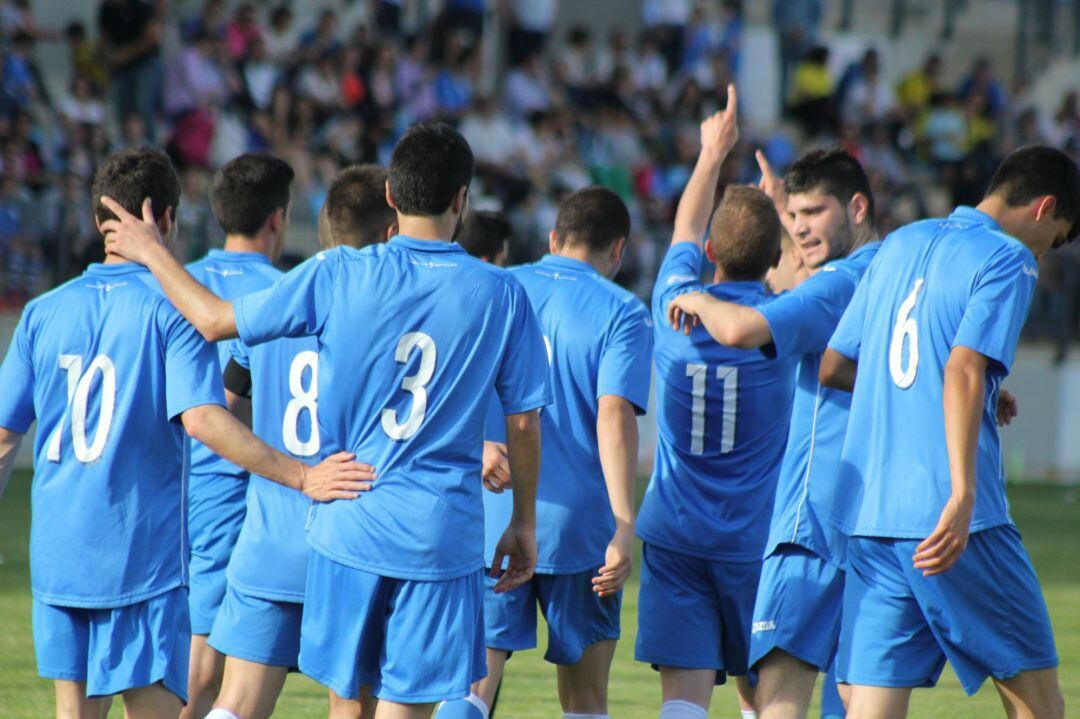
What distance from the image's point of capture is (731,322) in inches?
201

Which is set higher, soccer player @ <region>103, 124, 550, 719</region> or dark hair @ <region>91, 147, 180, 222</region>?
dark hair @ <region>91, 147, 180, 222</region>

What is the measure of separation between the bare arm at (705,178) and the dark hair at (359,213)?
103 cm

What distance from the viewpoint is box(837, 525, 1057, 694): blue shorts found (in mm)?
4551

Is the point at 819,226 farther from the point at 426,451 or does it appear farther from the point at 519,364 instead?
the point at 426,451

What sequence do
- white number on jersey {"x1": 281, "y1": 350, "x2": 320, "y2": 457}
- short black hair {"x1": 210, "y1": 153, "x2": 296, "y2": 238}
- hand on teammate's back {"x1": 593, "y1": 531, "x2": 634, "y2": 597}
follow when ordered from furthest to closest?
short black hair {"x1": 210, "y1": 153, "x2": 296, "y2": 238} → hand on teammate's back {"x1": 593, "y1": 531, "x2": 634, "y2": 597} → white number on jersey {"x1": 281, "y1": 350, "x2": 320, "y2": 457}

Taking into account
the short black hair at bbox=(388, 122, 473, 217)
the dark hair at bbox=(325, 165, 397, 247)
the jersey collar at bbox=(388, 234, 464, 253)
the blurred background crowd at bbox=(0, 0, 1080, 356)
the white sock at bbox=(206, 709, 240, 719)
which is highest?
the blurred background crowd at bbox=(0, 0, 1080, 356)

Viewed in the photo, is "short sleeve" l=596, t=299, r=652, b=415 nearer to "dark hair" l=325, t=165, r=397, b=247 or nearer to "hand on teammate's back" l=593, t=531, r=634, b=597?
"hand on teammate's back" l=593, t=531, r=634, b=597

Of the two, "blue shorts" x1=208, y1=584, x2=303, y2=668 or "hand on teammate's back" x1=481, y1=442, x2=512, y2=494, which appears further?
"hand on teammate's back" x1=481, y1=442, x2=512, y2=494

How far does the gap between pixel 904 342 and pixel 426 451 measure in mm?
1461

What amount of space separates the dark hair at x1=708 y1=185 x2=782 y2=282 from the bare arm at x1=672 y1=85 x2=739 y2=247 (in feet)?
0.31

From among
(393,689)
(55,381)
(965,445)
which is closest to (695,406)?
(965,445)

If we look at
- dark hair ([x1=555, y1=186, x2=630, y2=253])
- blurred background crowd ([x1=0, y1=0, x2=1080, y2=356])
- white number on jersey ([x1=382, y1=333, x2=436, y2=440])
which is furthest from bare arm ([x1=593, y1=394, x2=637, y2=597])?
blurred background crowd ([x1=0, y1=0, x2=1080, y2=356])

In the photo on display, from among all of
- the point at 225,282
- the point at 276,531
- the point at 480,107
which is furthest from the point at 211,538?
the point at 480,107

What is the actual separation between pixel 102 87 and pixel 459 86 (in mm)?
4188
